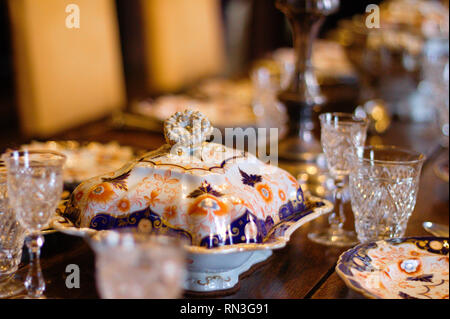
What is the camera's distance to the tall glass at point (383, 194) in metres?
0.85

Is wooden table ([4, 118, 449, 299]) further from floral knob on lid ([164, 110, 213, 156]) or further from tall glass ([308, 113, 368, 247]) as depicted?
floral knob on lid ([164, 110, 213, 156])

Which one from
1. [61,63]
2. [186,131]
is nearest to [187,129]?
[186,131]

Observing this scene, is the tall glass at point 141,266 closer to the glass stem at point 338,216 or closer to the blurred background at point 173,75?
the glass stem at point 338,216

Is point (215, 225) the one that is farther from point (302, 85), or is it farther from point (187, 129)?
point (302, 85)

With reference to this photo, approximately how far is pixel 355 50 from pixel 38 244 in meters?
1.52

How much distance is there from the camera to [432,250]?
31.8 inches

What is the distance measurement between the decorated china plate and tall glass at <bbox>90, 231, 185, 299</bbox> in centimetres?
26

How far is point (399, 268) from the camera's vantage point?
2.52ft

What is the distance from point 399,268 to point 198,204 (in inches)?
11.0

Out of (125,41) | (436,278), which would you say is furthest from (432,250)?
(125,41)

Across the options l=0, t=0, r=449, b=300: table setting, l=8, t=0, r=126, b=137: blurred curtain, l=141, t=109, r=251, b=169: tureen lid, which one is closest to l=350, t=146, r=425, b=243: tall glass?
l=0, t=0, r=449, b=300: table setting

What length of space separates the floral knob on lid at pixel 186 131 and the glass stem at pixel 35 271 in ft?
0.70

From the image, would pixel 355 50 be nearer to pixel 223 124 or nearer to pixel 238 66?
pixel 223 124

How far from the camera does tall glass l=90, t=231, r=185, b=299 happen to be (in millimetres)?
517
